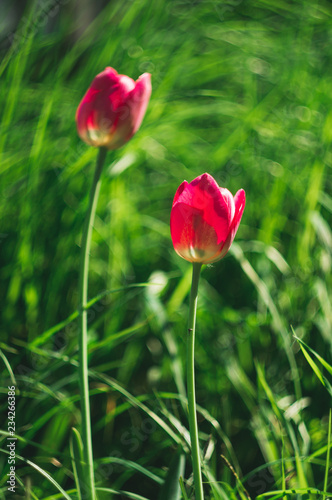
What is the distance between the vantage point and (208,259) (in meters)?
0.47

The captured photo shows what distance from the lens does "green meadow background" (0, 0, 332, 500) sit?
748 millimetres

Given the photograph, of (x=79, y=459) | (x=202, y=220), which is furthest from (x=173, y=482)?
(x=202, y=220)

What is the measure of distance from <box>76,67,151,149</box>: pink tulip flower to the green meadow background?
0.22m

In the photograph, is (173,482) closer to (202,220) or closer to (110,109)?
(202,220)

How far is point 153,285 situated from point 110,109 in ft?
0.96

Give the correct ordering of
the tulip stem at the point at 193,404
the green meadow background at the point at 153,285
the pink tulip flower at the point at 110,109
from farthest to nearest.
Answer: the green meadow background at the point at 153,285
the pink tulip flower at the point at 110,109
the tulip stem at the point at 193,404

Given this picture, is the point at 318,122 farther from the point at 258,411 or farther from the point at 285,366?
Result: the point at 258,411

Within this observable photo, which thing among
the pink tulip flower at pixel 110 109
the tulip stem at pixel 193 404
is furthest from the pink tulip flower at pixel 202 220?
the pink tulip flower at pixel 110 109

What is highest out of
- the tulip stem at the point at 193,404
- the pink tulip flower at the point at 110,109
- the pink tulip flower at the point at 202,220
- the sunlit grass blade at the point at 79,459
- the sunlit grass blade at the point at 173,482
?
the pink tulip flower at the point at 110,109

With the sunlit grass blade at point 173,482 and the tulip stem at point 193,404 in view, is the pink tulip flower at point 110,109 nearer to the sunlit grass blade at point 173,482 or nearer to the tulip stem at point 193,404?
the tulip stem at point 193,404

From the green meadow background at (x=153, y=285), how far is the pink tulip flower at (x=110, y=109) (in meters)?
0.22

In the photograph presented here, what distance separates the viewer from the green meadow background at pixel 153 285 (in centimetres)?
Answer: 75

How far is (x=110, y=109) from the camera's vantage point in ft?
1.91

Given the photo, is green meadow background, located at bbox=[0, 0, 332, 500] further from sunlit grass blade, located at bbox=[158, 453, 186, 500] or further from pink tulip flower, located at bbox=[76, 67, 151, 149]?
pink tulip flower, located at bbox=[76, 67, 151, 149]
